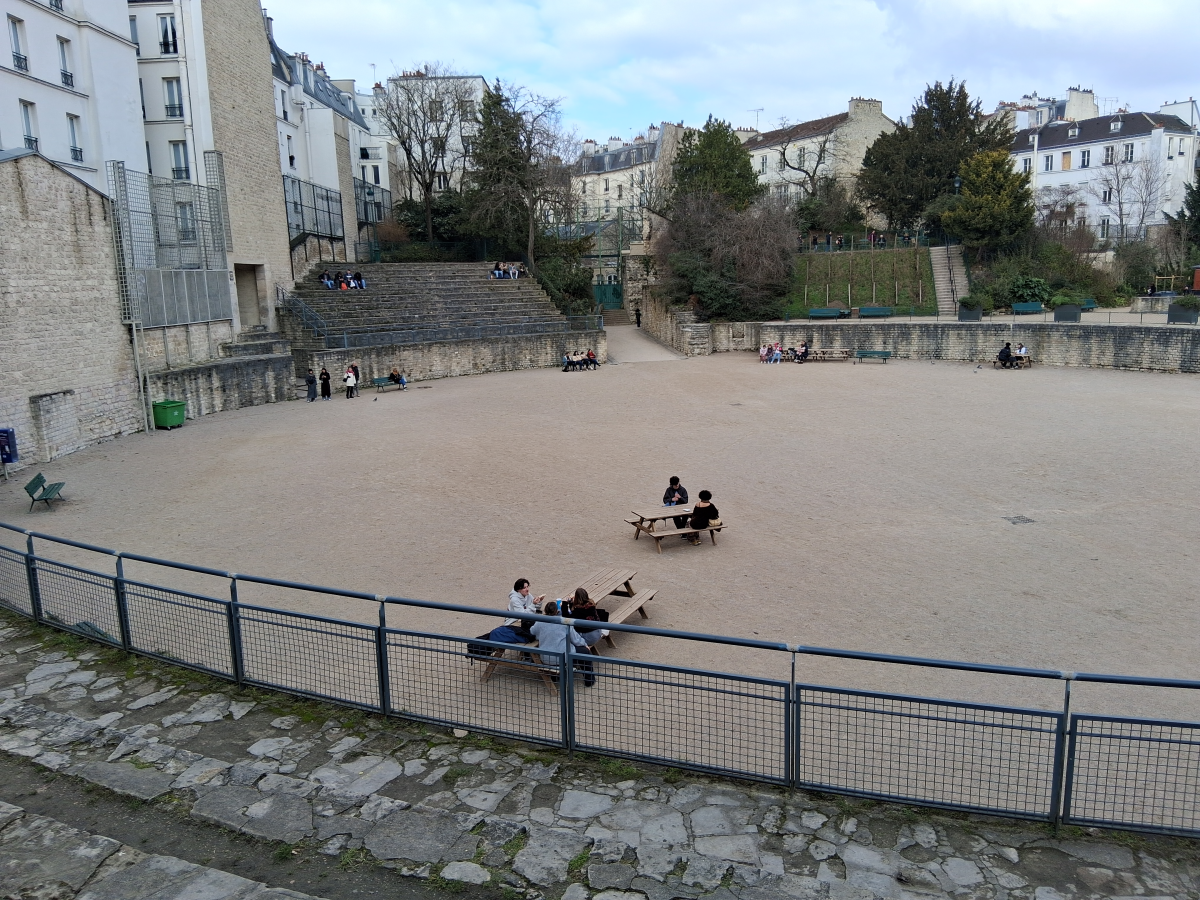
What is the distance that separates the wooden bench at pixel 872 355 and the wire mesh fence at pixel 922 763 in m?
28.0

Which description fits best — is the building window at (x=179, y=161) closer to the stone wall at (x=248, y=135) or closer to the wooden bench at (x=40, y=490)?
the stone wall at (x=248, y=135)

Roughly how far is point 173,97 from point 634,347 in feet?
65.0

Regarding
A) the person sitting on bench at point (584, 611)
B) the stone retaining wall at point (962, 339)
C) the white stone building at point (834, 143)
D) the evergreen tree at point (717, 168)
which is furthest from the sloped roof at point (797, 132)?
the person sitting on bench at point (584, 611)

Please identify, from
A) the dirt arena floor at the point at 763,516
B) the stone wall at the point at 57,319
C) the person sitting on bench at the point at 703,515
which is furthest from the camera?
the stone wall at the point at 57,319

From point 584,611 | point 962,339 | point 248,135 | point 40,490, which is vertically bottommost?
point 584,611

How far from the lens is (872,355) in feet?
108

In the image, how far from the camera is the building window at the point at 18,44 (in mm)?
25078

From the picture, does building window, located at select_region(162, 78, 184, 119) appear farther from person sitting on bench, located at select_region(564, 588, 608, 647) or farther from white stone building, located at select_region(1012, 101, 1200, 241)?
white stone building, located at select_region(1012, 101, 1200, 241)

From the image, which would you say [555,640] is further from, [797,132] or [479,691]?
[797,132]

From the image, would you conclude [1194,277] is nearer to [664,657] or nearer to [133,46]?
[664,657]

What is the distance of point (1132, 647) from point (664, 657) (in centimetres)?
456

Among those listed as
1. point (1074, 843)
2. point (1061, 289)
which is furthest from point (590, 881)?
point (1061, 289)

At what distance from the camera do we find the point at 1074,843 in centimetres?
530

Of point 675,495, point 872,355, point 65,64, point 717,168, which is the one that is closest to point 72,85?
point 65,64
